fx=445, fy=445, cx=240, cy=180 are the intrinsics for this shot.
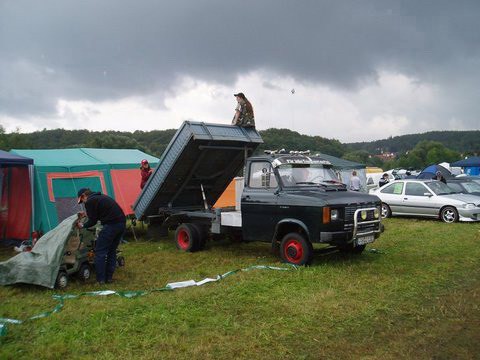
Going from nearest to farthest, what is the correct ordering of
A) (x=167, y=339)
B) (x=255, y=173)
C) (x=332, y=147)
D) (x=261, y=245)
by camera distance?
1. (x=167, y=339)
2. (x=255, y=173)
3. (x=261, y=245)
4. (x=332, y=147)

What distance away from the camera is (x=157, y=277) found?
7.85 metres

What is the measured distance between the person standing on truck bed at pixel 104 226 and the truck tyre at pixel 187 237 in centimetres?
281

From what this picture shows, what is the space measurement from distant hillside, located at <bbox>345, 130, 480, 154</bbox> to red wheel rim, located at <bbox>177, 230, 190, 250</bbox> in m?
95.7

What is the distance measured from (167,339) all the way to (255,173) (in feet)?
15.8

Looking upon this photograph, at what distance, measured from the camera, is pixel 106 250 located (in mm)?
7352

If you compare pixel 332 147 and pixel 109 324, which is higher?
pixel 332 147

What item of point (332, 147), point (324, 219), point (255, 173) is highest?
point (332, 147)

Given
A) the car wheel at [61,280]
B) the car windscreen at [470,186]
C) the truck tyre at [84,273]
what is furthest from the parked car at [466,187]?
the car wheel at [61,280]

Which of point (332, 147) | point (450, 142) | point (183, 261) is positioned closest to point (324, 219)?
point (183, 261)

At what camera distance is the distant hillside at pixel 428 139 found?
108 metres

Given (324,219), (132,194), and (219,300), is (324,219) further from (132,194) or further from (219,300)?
(132,194)

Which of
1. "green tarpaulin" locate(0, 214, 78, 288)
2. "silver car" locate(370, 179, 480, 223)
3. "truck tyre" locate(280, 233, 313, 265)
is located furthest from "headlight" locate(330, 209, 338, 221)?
"silver car" locate(370, 179, 480, 223)

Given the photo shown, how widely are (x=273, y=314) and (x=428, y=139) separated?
109 m

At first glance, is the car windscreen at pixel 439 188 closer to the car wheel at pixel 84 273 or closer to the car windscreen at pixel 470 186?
the car windscreen at pixel 470 186
